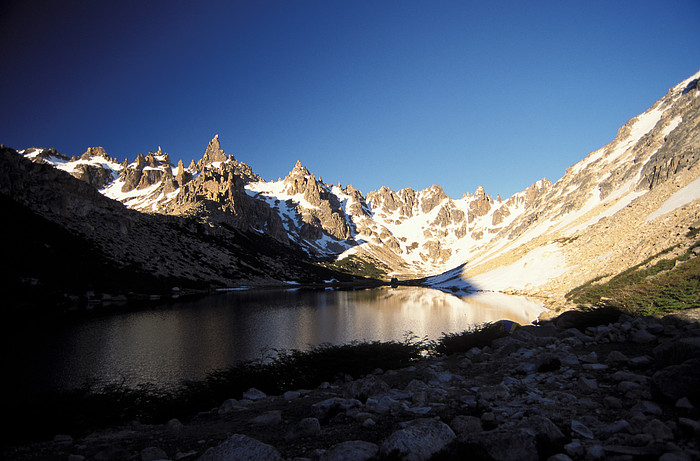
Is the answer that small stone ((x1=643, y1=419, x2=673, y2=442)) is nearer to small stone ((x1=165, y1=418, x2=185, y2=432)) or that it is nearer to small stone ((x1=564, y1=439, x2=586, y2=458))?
small stone ((x1=564, y1=439, x2=586, y2=458))

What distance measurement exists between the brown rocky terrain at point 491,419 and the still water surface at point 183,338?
47.3ft

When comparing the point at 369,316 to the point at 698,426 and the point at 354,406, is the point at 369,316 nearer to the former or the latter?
the point at 354,406

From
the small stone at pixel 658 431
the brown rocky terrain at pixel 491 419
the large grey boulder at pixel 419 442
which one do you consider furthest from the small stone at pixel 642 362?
the large grey boulder at pixel 419 442

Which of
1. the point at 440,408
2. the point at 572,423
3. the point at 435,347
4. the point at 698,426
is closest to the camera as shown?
the point at 698,426

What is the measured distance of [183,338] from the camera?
47.0m

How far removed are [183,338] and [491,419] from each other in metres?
46.6

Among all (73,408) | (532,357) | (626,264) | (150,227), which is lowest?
(73,408)

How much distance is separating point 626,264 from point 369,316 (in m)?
46.0

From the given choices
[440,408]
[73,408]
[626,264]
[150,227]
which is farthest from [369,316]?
[150,227]

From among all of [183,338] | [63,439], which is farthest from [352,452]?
[183,338]

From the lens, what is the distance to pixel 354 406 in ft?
53.6

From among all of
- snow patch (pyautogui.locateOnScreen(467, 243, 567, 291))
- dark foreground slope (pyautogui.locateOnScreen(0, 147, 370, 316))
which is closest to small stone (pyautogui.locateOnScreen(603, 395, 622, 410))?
snow patch (pyautogui.locateOnScreen(467, 243, 567, 291))

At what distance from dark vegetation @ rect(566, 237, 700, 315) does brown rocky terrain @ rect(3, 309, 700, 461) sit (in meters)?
8.85

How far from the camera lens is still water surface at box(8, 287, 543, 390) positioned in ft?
106
